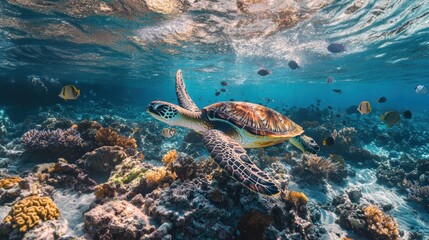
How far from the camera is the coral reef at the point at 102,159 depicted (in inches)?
249

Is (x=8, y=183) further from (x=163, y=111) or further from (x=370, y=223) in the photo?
(x=370, y=223)

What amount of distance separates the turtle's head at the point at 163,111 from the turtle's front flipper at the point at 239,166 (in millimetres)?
1184

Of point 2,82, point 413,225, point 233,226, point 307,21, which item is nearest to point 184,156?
point 233,226

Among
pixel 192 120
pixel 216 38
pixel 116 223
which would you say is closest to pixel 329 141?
pixel 192 120

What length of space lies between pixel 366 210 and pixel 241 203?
4.20 meters

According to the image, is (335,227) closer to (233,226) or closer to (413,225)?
(413,225)

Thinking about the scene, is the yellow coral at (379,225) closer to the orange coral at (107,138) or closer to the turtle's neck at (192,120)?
the turtle's neck at (192,120)

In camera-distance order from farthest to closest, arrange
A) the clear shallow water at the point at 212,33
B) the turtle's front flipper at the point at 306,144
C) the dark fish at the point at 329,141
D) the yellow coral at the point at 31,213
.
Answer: the clear shallow water at the point at 212,33, the dark fish at the point at 329,141, the turtle's front flipper at the point at 306,144, the yellow coral at the point at 31,213

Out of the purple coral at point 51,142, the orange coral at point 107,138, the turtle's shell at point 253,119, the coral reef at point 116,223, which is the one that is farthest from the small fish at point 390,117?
the purple coral at point 51,142

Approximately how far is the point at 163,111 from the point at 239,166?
2354 mm

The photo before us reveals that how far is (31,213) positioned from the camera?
3.91 meters

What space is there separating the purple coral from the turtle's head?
3710 mm

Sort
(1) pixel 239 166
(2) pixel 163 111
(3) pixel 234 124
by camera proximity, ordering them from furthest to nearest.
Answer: (3) pixel 234 124, (2) pixel 163 111, (1) pixel 239 166

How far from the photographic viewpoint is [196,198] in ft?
12.2
